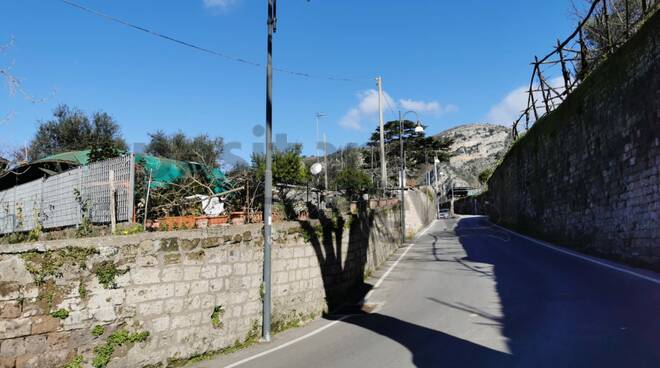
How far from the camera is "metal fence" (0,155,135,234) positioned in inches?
387

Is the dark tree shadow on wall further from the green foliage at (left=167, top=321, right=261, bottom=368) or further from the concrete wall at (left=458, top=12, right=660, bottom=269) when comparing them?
the concrete wall at (left=458, top=12, right=660, bottom=269)

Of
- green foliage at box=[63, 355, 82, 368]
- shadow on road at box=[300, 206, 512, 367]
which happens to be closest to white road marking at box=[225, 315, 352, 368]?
shadow on road at box=[300, 206, 512, 367]

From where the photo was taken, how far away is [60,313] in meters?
6.21

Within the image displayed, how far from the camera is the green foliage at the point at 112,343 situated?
6.50m

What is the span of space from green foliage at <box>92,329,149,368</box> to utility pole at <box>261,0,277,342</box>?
8.25ft

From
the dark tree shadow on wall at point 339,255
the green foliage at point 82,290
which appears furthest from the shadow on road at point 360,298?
the green foliage at point 82,290

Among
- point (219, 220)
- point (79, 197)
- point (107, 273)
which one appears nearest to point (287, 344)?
Answer: point (107, 273)

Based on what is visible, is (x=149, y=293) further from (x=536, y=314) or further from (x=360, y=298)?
(x=360, y=298)

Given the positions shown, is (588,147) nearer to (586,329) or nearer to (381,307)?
(381,307)

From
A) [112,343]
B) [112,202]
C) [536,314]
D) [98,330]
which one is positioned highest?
[112,202]

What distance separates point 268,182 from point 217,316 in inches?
107

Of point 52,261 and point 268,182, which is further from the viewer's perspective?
point 268,182

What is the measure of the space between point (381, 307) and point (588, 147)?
1239cm

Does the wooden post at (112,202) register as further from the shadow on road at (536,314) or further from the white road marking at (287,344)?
the shadow on road at (536,314)
